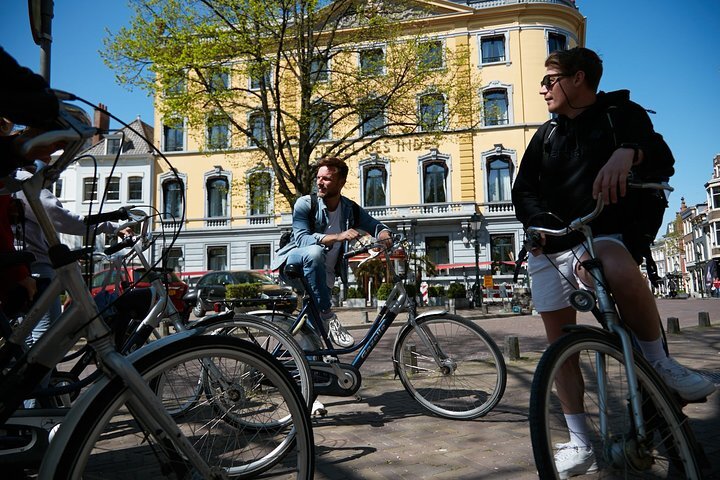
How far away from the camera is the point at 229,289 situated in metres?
18.6

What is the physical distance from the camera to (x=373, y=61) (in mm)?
17641

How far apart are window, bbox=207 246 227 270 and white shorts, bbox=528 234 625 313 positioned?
33.4m

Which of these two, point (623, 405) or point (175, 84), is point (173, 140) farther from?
point (623, 405)

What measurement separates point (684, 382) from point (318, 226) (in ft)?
8.97

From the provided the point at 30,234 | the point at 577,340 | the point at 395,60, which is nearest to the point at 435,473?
the point at 577,340

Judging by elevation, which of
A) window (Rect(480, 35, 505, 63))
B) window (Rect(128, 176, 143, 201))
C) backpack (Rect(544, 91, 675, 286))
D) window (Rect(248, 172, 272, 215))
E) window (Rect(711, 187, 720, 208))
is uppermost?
window (Rect(480, 35, 505, 63))

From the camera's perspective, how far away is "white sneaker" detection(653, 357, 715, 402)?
2.13 m

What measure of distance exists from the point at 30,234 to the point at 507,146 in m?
30.8

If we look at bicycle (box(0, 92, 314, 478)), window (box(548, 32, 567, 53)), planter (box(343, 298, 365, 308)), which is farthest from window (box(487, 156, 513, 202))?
bicycle (box(0, 92, 314, 478))

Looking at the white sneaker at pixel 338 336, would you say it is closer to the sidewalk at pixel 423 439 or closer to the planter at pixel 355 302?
the sidewalk at pixel 423 439

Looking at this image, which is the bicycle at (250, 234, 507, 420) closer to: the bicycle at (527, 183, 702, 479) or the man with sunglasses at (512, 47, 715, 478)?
the man with sunglasses at (512, 47, 715, 478)

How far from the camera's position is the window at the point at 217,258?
34719 millimetres

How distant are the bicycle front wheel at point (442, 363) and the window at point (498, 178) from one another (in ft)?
96.0

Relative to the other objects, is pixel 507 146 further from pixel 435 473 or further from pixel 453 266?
pixel 435 473
